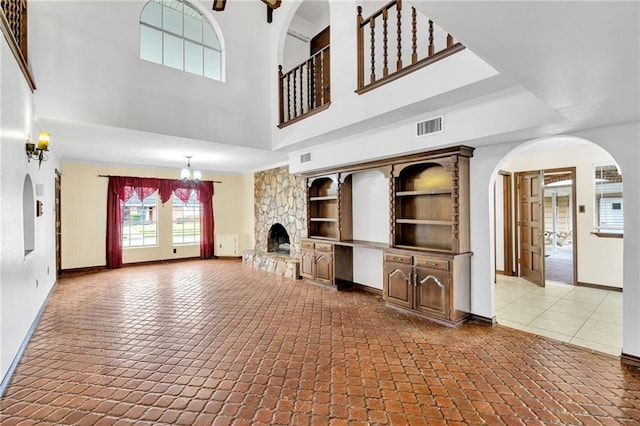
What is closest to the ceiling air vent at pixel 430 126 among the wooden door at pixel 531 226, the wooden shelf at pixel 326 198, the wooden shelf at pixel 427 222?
the wooden shelf at pixel 427 222

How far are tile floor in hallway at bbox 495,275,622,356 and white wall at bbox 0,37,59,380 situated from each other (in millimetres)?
5191

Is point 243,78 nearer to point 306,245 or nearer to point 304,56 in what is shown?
point 304,56

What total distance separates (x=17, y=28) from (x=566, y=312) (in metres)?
7.57

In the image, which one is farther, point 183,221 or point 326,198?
point 183,221

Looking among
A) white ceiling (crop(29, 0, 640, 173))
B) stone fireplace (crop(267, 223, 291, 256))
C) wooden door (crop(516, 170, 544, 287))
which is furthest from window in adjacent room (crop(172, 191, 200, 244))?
wooden door (crop(516, 170, 544, 287))

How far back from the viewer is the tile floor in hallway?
136 inches

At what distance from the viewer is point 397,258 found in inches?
176

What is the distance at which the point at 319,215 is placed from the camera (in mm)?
6609

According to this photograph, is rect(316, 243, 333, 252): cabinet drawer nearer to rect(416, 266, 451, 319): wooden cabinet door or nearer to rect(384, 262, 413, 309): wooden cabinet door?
rect(384, 262, 413, 309): wooden cabinet door

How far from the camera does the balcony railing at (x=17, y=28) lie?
2683 millimetres

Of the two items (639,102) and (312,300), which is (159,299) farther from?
(639,102)

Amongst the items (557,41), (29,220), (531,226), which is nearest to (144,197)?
(29,220)

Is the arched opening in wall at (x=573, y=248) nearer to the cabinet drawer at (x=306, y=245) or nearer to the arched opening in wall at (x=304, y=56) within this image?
the cabinet drawer at (x=306, y=245)

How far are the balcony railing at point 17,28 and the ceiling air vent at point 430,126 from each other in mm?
4091
